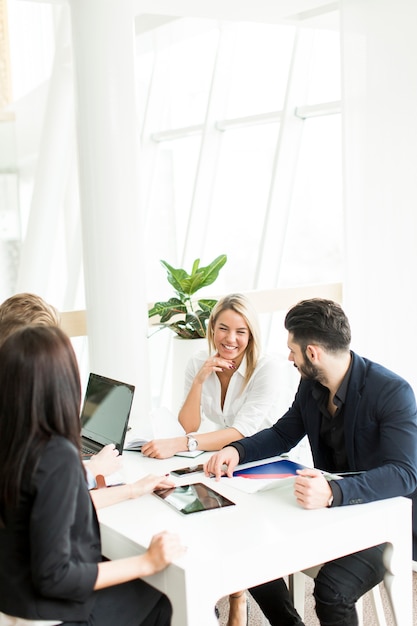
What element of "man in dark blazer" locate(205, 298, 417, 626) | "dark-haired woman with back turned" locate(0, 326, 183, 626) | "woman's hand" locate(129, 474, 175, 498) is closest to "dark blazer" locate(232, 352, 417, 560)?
"man in dark blazer" locate(205, 298, 417, 626)

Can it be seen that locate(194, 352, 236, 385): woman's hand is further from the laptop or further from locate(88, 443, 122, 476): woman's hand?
A: locate(88, 443, 122, 476): woman's hand

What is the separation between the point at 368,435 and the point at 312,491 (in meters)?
0.42

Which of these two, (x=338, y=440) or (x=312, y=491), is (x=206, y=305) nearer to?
(x=338, y=440)

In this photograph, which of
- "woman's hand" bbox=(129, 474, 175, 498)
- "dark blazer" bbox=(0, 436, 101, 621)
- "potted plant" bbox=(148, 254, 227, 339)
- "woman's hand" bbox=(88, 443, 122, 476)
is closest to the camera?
"dark blazer" bbox=(0, 436, 101, 621)

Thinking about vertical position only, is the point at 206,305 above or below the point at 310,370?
above

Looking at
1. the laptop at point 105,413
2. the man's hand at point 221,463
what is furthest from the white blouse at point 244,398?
the laptop at point 105,413

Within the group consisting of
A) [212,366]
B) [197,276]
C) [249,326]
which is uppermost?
[197,276]

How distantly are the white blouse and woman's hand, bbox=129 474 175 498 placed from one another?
71 cm

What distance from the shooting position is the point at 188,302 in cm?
529

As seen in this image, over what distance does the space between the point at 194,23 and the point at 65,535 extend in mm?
5311

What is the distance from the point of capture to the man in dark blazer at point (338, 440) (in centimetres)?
242

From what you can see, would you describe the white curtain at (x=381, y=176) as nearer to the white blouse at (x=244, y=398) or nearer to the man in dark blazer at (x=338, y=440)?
the white blouse at (x=244, y=398)

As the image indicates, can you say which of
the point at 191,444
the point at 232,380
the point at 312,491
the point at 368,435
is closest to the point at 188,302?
the point at 232,380

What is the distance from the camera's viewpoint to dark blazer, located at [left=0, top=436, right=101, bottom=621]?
1805 mm
